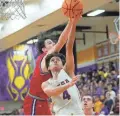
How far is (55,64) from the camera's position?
3070 millimetres

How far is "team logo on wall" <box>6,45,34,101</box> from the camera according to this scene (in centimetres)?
1148

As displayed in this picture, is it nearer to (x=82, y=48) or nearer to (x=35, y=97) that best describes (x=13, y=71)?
(x=82, y=48)

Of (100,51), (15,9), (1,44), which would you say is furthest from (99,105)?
(15,9)

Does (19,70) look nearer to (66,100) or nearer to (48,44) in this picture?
(48,44)

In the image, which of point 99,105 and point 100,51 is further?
point 100,51

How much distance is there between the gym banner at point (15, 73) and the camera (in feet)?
37.9

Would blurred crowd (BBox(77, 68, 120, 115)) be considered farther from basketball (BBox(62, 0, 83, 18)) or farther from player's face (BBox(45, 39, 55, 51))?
basketball (BBox(62, 0, 83, 18))

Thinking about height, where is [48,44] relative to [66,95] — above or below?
above

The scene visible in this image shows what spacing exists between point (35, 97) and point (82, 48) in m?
11.1

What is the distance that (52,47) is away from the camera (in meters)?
3.50

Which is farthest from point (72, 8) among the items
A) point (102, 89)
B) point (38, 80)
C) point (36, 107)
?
point (102, 89)

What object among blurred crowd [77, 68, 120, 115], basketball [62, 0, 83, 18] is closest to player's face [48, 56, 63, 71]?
basketball [62, 0, 83, 18]

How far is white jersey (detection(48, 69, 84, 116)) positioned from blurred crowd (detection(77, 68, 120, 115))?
5.80m

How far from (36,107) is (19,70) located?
8.18 metres
